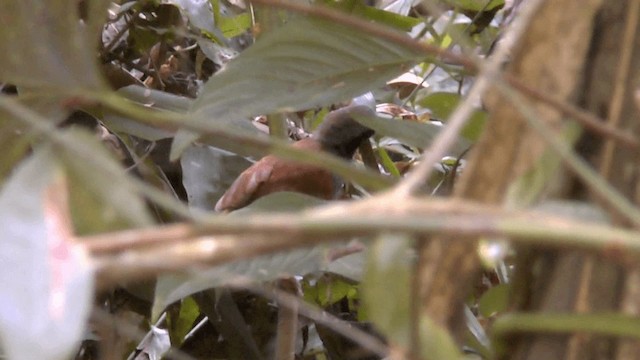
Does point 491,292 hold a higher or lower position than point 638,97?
lower

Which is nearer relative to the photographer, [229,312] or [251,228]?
[251,228]

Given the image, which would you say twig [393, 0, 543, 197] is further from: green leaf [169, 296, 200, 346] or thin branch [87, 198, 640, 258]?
green leaf [169, 296, 200, 346]

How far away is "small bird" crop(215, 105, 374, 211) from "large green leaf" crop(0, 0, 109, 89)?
61cm

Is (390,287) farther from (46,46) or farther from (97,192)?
(46,46)

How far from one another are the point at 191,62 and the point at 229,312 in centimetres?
42

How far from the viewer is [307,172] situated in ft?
4.03

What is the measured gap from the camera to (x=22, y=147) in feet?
1.11

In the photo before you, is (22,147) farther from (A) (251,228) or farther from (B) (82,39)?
(A) (251,228)

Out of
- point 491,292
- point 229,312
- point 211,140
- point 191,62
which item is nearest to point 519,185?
point 491,292

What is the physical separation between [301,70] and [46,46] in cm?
30

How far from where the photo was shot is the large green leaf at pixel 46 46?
0.31 meters

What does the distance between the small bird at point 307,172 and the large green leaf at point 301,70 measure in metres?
0.32

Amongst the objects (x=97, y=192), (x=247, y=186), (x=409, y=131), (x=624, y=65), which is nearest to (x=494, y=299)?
(x=409, y=131)

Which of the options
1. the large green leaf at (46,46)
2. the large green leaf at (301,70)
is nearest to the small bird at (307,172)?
the large green leaf at (301,70)
